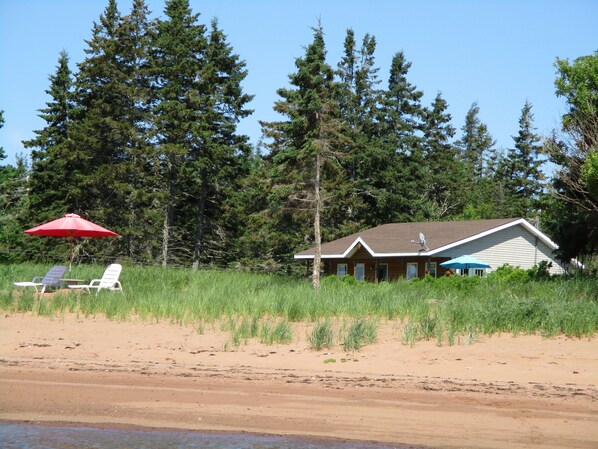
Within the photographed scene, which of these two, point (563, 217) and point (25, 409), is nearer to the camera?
point (25, 409)

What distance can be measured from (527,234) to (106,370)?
31.8 metres

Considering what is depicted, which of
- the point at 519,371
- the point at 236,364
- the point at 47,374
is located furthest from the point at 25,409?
the point at 519,371

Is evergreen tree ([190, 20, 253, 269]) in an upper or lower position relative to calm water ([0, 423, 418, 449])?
upper

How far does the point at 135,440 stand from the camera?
9.02 meters

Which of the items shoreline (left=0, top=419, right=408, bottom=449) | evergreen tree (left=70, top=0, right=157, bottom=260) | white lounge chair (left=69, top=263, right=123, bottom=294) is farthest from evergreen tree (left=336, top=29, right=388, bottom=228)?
shoreline (left=0, top=419, right=408, bottom=449)

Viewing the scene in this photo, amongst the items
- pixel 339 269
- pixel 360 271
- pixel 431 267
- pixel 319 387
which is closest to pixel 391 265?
pixel 360 271

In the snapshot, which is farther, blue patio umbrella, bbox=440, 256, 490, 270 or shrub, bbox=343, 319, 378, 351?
blue patio umbrella, bbox=440, 256, 490, 270

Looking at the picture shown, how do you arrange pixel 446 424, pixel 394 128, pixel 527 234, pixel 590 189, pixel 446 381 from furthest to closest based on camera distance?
1. pixel 394 128
2. pixel 527 234
3. pixel 590 189
4. pixel 446 381
5. pixel 446 424

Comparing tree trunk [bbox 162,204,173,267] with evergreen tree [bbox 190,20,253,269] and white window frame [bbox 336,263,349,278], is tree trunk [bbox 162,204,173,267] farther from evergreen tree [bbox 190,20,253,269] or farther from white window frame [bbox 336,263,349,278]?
white window frame [bbox 336,263,349,278]

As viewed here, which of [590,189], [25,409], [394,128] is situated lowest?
[25,409]

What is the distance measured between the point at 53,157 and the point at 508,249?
28975mm

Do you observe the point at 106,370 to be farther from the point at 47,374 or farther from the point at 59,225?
the point at 59,225

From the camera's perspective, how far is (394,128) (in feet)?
180

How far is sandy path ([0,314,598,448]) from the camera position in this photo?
9.21m
